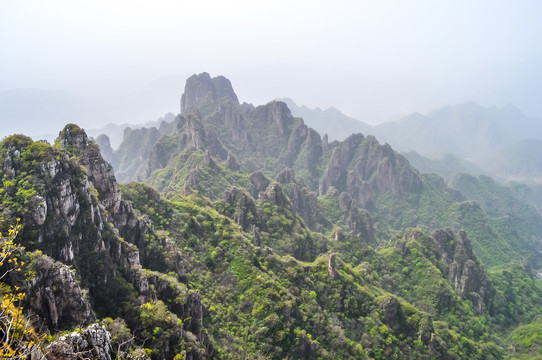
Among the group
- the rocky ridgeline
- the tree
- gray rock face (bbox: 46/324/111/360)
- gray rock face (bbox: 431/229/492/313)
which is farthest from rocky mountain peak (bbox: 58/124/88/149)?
gray rock face (bbox: 431/229/492/313)

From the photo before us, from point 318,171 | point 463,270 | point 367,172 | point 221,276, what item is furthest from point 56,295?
point 367,172

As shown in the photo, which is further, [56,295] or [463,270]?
[463,270]

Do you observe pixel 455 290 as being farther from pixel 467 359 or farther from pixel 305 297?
pixel 305 297

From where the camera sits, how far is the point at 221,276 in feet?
165

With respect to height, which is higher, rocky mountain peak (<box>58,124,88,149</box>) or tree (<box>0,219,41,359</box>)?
rocky mountain peak (<box>58,124,88,149</box>)

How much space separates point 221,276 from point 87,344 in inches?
1273

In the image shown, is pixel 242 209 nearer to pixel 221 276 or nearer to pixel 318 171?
pixel 221 276

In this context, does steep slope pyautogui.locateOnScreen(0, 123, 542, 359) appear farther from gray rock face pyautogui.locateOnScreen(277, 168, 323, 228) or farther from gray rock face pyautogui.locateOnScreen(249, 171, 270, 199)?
gray rock face pyautogui.locateOnScreen(249, 171, 270, 199)

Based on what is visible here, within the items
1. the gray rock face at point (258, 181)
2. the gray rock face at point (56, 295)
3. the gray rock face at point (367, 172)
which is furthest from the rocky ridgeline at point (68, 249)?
the gray rock face at point (367, 172)

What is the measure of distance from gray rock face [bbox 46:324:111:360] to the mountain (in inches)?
4.0

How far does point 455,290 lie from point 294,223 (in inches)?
1527

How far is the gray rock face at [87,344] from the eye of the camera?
15.6 m

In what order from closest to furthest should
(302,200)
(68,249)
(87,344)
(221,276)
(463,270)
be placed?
(87,344) → (68,249) → (221,276) → (463,270) → (302,200)

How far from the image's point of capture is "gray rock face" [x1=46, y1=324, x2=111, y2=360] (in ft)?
51.3
